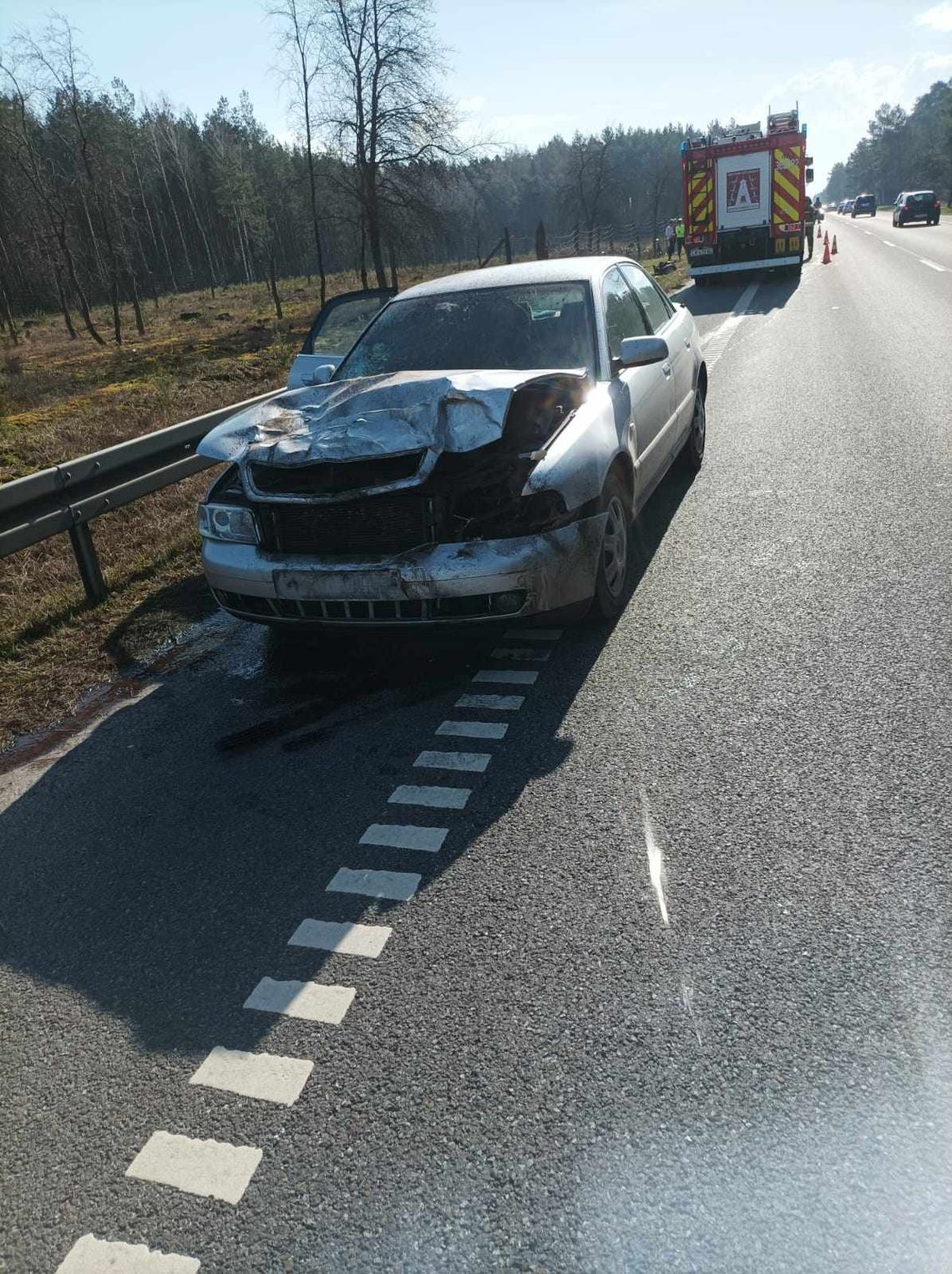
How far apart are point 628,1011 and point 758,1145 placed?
17.3 inches

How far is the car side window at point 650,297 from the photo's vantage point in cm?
608

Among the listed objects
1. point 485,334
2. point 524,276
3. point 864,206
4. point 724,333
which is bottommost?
point 724,333

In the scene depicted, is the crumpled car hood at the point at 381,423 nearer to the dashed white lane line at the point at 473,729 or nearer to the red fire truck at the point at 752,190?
the dashed white lane line at the point at 473,729

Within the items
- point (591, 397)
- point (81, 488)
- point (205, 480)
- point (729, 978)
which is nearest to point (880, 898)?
point (729, 978)

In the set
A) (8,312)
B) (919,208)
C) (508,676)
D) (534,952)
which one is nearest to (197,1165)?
(534,952)

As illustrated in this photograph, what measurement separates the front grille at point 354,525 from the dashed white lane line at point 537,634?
926 mm

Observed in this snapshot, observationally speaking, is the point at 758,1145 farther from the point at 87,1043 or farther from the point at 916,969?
the point at 87,1043

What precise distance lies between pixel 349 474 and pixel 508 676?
119 cm

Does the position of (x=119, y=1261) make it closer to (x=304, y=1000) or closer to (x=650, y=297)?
(x=304, y=1000)

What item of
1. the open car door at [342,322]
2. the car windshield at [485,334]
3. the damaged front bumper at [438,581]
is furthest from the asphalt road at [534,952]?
the open car door at [342,322]

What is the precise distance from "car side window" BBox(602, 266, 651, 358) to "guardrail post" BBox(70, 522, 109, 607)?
3428 mm

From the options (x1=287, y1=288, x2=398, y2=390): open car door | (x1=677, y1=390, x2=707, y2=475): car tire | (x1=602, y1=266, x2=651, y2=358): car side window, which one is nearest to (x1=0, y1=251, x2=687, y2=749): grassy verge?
(x1=287, y1=288, x2=398, y2=390): open car door

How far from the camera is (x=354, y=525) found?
158 inches

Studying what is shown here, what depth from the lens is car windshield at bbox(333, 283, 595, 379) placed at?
5.02 meters
